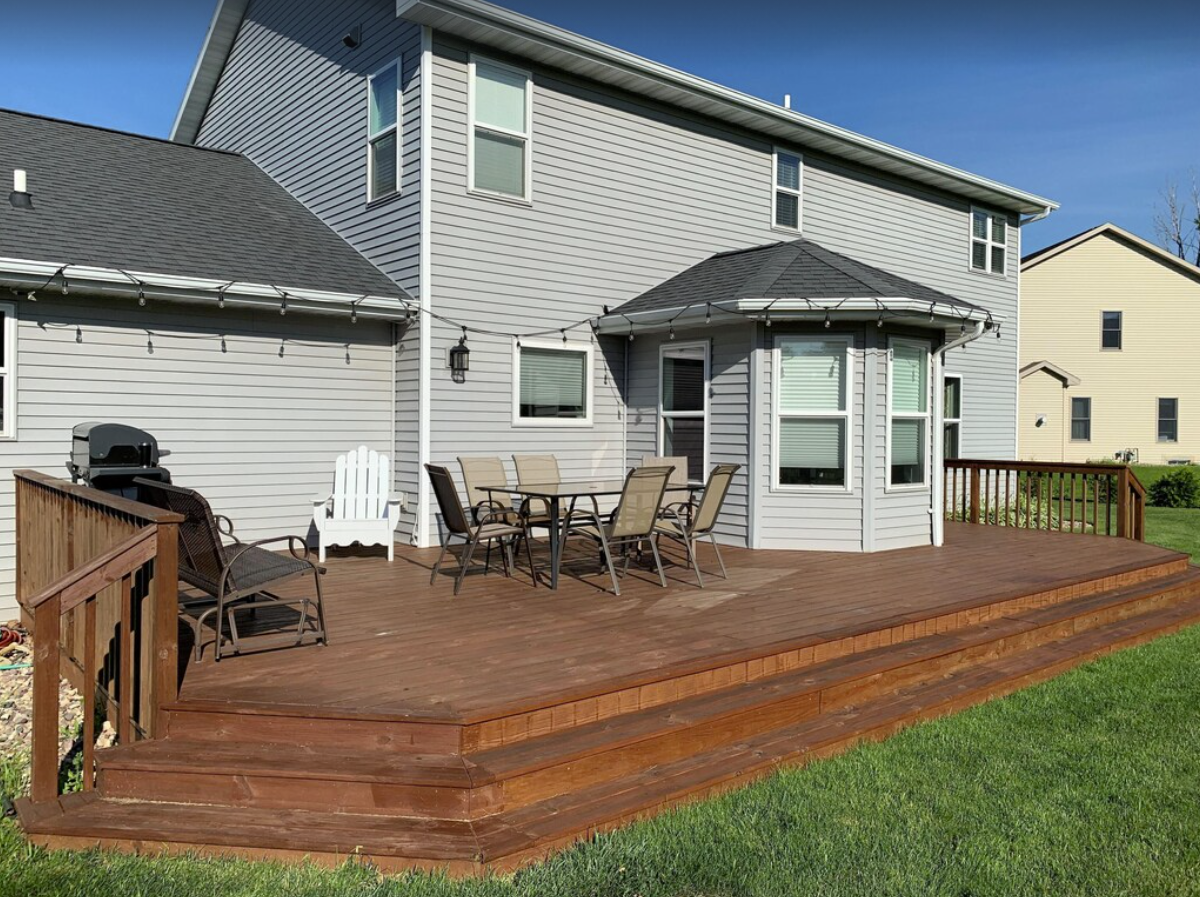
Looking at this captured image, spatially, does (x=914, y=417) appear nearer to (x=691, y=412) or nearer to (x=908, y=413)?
(x=908, y=413)

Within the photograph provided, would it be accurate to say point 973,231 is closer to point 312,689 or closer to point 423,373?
point 423,373

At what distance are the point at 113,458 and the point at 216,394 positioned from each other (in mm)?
1321

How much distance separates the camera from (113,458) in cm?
627

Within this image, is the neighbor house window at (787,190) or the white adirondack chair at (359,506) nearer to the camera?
the white adirondack chair at (359,506)

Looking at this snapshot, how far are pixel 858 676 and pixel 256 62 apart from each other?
1032 cm

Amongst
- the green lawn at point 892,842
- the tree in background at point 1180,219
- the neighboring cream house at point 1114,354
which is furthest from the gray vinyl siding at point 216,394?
the tree in background at point 1180,219

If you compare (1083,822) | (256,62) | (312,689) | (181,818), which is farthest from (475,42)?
(1083,822)

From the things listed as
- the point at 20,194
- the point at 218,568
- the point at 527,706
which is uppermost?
the point at 20,194

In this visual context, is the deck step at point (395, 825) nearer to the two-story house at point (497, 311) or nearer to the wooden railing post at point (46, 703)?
the wooden railing post at point (46, 703)

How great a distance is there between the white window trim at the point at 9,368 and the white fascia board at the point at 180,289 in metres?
0.19

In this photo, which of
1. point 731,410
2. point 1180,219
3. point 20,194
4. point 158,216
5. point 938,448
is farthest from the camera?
point 1180,219

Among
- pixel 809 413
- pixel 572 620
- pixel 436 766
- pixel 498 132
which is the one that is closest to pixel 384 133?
pixel 498 132

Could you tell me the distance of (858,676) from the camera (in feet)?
15.4

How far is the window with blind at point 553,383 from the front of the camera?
8.84 m
